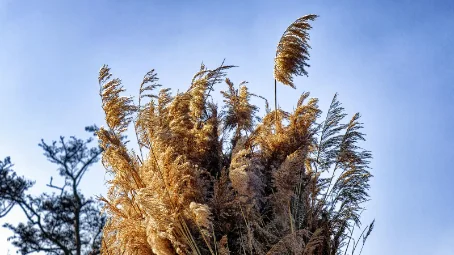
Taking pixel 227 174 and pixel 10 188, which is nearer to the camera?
pixel 227 174

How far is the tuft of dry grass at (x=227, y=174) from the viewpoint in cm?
345

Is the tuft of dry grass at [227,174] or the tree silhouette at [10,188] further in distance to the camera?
the tree silhouette at [10,188]

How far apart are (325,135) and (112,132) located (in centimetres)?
158

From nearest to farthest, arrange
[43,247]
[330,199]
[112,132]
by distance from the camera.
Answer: [112,132]
[330,199]
[43,247]

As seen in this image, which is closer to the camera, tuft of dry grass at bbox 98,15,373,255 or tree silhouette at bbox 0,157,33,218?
tuft of dry grass at bbox 98,15,373,255

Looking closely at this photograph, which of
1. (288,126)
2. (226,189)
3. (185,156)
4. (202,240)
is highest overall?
(288,126)

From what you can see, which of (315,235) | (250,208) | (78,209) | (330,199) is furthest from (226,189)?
(78,209)

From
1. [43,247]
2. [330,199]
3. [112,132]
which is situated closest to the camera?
[112,132]

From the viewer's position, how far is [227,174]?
12.3 feet

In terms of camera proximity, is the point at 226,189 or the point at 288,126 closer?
the point at 226,189

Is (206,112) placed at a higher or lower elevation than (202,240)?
higher

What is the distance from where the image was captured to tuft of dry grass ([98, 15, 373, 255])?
11.3 feet

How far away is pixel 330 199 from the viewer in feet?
13.3

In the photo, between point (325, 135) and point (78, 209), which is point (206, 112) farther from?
point (78, 209)
